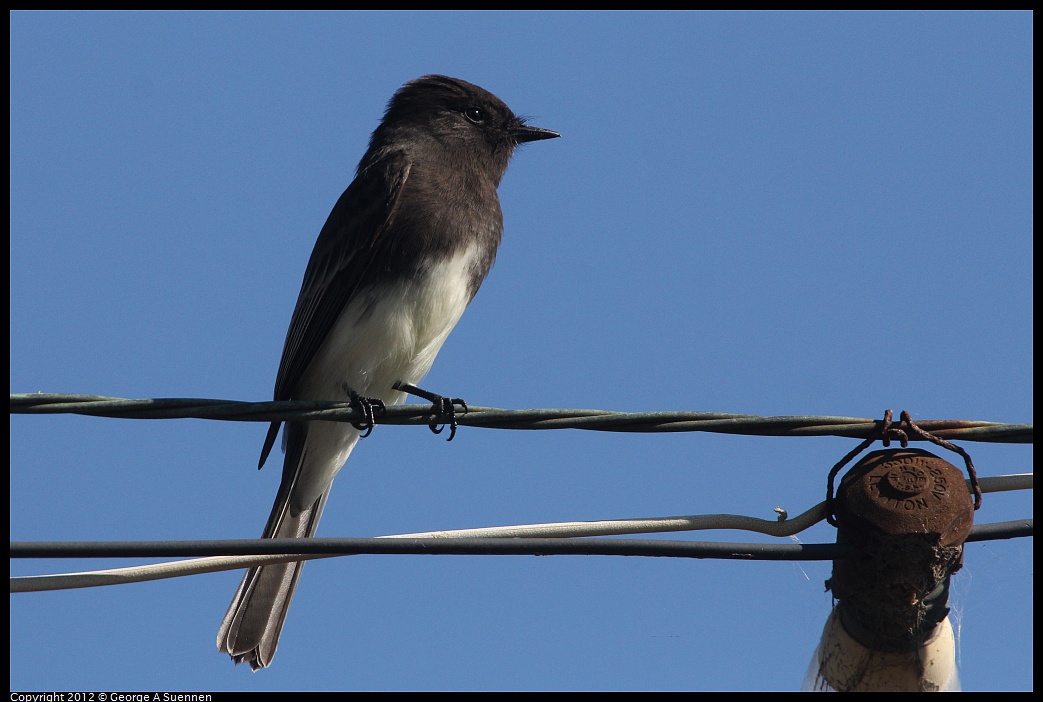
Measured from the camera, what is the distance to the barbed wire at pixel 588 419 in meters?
3.12

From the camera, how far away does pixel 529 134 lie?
6.70m

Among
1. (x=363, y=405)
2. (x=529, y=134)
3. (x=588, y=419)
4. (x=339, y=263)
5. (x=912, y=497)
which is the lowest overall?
(x=912, y=497)

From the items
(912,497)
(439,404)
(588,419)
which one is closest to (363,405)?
(439,404)

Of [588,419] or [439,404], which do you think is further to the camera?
[439,404]

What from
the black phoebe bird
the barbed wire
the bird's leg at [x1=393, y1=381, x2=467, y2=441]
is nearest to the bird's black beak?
the black phoebe bird

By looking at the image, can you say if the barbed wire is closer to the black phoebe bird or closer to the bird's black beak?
the black phoebe bird

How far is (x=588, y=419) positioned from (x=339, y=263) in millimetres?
2499

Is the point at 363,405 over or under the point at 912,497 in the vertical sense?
over

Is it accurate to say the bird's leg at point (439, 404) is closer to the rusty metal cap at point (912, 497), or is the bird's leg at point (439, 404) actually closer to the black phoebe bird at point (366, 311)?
the black phoebe bird at point (366, 311)

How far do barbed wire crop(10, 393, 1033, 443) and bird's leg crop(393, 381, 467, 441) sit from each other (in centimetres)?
21

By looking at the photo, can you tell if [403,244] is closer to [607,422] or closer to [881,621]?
[607,422]

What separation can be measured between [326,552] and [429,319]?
2.44 meters

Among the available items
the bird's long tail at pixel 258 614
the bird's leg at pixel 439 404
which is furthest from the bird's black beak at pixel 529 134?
the bird's long tail at pixel 258 614

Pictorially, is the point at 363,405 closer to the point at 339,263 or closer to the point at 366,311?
the point at 366,311
